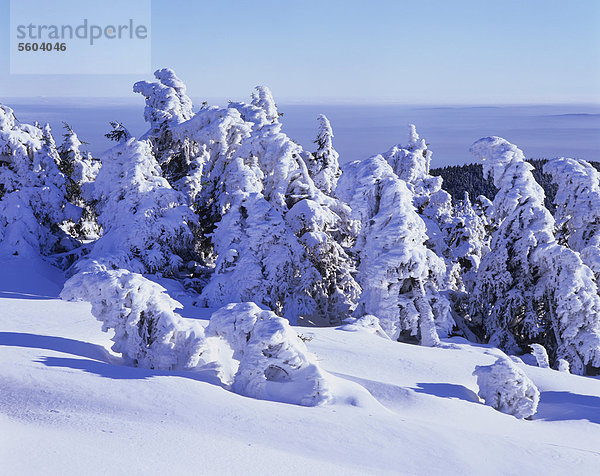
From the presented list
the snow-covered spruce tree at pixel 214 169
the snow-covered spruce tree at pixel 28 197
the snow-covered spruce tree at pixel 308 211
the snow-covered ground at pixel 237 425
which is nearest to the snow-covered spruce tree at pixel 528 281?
the snow-covered spruce tree at pixel 308 211

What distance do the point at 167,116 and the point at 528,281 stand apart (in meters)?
19.7

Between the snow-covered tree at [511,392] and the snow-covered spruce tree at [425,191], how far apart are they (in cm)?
1606

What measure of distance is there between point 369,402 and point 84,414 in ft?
18.4

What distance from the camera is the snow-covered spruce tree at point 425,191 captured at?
101 feet

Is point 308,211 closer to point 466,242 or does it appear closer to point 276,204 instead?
point 276,204

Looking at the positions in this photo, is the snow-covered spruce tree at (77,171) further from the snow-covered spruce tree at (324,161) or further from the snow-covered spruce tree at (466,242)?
the snow-covered spruce tree at (466,242)

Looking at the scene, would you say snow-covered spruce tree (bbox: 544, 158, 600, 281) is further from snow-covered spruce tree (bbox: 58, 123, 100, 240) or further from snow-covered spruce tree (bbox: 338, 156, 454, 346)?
snow-covered spruce tree (bbox: 58, 123, 100, 240)

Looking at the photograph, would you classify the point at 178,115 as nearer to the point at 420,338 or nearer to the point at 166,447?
→ the point at 420,338

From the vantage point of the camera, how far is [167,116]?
93.9 ft

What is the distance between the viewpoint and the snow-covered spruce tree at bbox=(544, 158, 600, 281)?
24.7 metres

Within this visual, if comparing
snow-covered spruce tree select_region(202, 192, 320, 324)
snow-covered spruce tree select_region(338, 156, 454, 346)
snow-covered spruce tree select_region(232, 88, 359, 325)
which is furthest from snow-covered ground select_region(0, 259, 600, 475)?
snow-covered spruce tree select_region(232, 88, 359, 325)

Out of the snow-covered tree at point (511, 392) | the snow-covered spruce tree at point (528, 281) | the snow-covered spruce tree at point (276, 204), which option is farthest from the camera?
the snow-covered spruce tree at point (276, 204)

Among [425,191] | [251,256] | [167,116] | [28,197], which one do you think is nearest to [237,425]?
[251,256]

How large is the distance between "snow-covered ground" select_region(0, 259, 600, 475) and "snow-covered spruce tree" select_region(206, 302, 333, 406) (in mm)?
536
